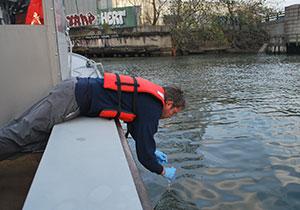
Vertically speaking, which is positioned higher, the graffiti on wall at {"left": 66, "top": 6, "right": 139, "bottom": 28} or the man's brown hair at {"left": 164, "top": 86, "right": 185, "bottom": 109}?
the graffiti on wall at {"left": 66, "top": 6, "right": 139, "bottom": 28}

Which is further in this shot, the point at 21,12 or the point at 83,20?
the point at 83,20

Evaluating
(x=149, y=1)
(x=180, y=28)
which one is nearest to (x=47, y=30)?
(x=180, y=28)

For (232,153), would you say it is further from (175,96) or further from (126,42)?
(126,42)

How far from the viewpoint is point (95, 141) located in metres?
2.75

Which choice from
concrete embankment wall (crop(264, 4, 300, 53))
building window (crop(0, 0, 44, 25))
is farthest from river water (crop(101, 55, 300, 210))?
concrete embankment wall (crop(264, 4, 300, 53))

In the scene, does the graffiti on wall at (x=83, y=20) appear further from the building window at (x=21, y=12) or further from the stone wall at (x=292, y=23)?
the building window at (x=21, y=12)

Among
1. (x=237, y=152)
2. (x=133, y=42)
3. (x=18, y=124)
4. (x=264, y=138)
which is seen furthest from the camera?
(x=133, y=42)

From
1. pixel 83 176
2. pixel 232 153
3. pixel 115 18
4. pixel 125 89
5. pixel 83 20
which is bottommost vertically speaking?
pixel 232 153

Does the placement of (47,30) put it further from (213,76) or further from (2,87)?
(213,76)

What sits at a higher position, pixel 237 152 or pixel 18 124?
pixel 18 124

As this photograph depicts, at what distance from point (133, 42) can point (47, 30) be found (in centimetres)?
3221

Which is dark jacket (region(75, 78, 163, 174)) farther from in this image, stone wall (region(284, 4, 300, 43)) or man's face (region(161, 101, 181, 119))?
stone wall (region(284, 4, 300, 43))

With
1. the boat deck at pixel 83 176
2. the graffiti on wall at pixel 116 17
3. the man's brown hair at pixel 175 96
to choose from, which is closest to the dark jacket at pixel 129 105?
the man's brown hair at pixel 175 96

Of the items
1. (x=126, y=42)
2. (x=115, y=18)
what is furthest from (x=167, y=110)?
(x=115, y=18)
